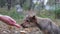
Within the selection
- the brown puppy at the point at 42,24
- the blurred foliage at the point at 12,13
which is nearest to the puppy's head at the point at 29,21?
the brown puppy at the point at 42,24

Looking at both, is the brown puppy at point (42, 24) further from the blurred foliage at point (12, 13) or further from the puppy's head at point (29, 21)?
the blurred foliage at point (12, 13)

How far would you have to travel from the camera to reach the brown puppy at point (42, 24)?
12.4 ft

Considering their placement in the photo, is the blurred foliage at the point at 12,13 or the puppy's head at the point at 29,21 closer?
the puppy's head at the point at 29,21

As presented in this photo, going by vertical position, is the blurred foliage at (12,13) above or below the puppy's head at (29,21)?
above

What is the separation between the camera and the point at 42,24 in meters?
3.90

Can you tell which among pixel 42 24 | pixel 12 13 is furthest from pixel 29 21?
pixel 12 13

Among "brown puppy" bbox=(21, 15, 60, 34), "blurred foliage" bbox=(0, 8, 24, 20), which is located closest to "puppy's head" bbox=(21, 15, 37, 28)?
"brown puppy" bbox=(21, 15, 60, 34)

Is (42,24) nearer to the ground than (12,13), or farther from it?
nearer to the ground

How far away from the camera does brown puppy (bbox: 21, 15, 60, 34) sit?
3779mm

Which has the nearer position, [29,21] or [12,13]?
[29,21]

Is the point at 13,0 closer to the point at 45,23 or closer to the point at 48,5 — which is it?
the point at 48,5

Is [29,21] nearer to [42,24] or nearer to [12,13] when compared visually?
[42,24]

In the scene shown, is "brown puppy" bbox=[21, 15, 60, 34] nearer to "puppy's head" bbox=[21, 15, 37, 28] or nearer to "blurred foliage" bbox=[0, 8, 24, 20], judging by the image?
"puppy's head" bbox=[21, 15, 37, 28]

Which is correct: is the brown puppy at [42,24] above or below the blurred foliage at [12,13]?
below
